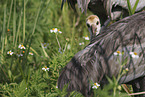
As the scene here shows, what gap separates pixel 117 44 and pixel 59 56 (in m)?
0.93

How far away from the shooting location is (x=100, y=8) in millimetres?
1937

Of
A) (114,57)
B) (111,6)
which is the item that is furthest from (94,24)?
(114,57)

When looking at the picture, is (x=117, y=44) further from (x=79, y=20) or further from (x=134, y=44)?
(x=79, y=20)

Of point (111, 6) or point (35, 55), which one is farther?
point (35, 55)

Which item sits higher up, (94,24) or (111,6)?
(111,6)

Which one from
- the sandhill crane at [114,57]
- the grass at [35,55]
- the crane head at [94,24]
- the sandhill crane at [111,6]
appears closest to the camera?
the sandhill crane at [114,57]

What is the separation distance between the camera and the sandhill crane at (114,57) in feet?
4.54

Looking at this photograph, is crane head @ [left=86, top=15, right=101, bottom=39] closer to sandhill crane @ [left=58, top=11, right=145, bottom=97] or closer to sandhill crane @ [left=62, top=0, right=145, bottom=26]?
sandhill crane @ [left=62, top=0, right=145, bottom=26]

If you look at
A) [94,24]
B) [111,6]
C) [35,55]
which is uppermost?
[111,6]

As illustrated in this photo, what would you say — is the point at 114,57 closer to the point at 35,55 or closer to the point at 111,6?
the point at 111,6

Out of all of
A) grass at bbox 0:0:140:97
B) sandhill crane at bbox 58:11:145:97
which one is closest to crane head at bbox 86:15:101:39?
grass at bbox 0:0:140:97

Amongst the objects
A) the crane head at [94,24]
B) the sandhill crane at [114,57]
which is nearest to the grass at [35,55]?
the sandhill crane at [114,57]

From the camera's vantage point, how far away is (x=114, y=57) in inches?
54.8

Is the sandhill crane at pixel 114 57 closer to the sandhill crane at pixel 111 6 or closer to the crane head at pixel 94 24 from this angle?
the sandhill crane at pixel 111 6
